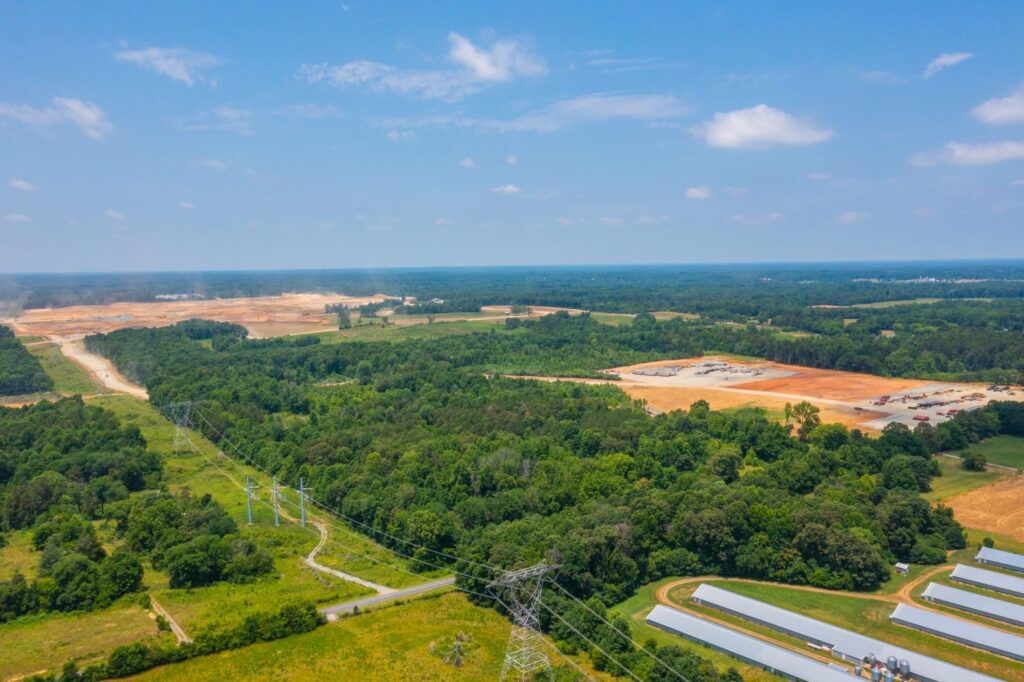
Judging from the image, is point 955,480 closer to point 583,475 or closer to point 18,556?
point 583,475

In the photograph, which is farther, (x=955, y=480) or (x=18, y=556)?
(x=955, y=480)

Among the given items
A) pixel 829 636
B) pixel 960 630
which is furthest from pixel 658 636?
pixel 960 630

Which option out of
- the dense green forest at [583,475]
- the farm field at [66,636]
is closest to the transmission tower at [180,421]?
the dense green forest at [583,475]

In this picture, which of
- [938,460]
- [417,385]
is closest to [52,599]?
[417,385]

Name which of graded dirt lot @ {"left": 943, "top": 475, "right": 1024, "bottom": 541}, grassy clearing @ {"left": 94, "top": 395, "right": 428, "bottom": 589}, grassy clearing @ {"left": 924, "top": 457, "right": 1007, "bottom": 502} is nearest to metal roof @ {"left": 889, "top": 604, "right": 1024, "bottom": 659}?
graded dirt lot @ {"left": 943, "top": 475, "right": 1024, "bottom": 541}

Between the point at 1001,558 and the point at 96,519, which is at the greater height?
the point at 1001,558

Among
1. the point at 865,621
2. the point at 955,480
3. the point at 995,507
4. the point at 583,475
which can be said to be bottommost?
the point at 865,621

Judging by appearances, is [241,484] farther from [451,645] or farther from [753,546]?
[753,546]

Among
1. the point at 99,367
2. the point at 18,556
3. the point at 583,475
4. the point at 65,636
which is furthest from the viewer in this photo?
the point at 99,367
